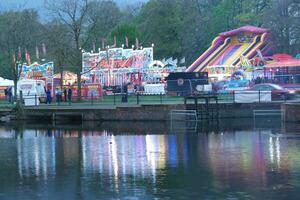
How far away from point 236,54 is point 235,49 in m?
2.38

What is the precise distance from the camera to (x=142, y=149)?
2766 cm

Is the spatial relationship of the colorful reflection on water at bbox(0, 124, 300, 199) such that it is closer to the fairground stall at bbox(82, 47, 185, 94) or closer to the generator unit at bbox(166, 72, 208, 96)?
the generator unit at bbox(166, 72, 208, 96)

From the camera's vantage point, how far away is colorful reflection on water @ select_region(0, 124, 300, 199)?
16.9m

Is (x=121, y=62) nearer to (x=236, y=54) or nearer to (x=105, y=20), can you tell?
(x=236, y=54)

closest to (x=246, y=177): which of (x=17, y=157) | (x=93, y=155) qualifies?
(x=93, y=155)

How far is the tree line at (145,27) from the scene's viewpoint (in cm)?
7200

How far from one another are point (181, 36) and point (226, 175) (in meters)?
79.4

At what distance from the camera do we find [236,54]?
75688 mm

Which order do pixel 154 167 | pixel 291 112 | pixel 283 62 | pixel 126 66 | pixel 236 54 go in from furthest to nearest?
pixel 236 54, pixel 126 66, pixel 283 62, pixel 291 112, pixel 154 167

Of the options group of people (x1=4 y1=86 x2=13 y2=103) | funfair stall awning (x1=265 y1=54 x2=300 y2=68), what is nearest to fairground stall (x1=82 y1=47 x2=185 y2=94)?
group of people (x1=4 y1=86 x2=13 y2=103)

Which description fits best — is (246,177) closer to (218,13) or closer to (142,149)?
(142,149)

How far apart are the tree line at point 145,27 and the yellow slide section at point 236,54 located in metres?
3.61

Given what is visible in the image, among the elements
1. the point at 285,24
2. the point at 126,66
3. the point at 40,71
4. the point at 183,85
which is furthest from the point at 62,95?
the point at 285,24

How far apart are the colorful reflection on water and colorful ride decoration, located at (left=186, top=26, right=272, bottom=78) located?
39845 millimetres
